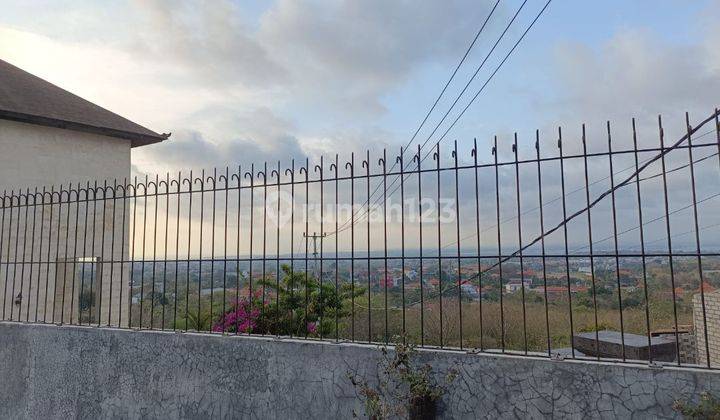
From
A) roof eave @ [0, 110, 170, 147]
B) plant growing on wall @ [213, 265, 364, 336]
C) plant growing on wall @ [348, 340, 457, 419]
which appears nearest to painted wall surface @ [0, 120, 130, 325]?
roof eave @ [0, 110, 170, 147]

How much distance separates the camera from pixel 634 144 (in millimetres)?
3238

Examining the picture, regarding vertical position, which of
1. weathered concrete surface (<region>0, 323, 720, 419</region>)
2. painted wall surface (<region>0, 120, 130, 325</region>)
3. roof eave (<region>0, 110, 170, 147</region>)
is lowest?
weathered concrete surface (<region>0, 323, 720, 419</region>)

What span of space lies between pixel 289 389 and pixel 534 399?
2.04 metres

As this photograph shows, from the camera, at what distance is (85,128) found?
9.81m

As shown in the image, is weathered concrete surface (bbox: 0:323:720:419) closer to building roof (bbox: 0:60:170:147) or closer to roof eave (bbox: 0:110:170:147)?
roof eave (bbox: 0:110:170:147)

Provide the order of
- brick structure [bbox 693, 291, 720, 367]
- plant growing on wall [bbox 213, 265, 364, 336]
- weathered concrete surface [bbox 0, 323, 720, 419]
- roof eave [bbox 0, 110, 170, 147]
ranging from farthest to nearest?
roof eave [bbox 0, 110, 170, 147]
plant growing on wall [bbox 213, 265, 364, 336]
brick structure [bbox 693, 291, 720, 367]
weathered concrete surface [bbox 0, 323, 720, 419]

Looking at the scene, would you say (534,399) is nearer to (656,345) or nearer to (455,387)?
(455,387)

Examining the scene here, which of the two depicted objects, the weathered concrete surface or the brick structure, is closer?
the weathered concrete surface

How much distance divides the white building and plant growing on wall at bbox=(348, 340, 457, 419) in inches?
238

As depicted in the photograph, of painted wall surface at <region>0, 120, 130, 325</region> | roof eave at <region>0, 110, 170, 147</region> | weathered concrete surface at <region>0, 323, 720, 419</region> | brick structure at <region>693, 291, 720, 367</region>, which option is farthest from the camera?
roof eave at <region>0, 110, 170, 147</region>

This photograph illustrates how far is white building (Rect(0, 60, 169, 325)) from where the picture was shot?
8.50 meters

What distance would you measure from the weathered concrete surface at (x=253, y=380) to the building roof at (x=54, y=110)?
16.0 feet

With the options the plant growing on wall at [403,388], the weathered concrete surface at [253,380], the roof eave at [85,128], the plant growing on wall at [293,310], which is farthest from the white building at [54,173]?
the plant growing on wall at [403,388]

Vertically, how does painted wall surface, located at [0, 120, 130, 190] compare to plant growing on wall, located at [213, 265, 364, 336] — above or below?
above
